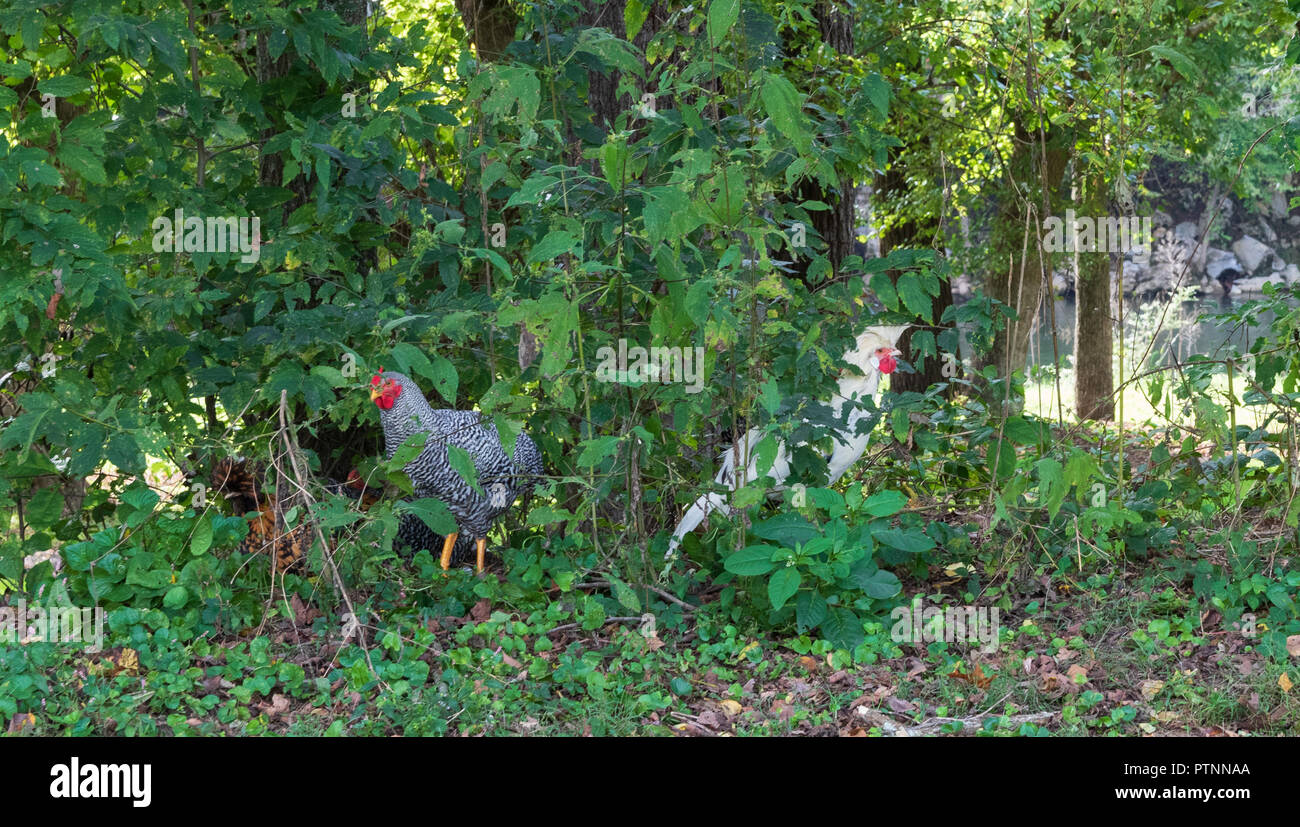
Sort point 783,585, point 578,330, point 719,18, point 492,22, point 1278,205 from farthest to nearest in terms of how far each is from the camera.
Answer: point 1278,205 → point 492,22 → point 783,585 → point 578,330 → point 719,18

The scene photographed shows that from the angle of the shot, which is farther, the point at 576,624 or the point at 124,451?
the point at 576,624

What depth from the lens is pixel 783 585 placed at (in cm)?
382

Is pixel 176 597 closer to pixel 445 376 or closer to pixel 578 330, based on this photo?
pixel 445 376

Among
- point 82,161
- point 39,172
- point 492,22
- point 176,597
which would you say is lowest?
point 176,597

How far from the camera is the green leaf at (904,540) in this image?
4.08m

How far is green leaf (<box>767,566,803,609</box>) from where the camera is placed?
12.4 ft

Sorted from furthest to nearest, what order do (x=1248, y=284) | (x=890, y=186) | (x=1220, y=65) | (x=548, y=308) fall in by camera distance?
(x=1248, y=284) → (x=890, y=186) → (x=1220, y=65) → (x=548, y=308)

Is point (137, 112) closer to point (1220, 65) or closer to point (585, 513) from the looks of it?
point (585, 513)

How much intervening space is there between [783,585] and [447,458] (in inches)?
54.8

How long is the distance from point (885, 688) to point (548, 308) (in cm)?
159

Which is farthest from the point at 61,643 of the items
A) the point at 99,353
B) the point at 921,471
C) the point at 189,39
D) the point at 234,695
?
the point at 921,471

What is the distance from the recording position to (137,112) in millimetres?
4324

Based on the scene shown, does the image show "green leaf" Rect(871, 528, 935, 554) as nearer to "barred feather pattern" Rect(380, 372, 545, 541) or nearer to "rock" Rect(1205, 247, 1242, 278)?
"barred feather pattern" Rect(380, 372, 545, 541)

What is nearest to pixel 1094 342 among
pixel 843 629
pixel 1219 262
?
pixel 843 629
